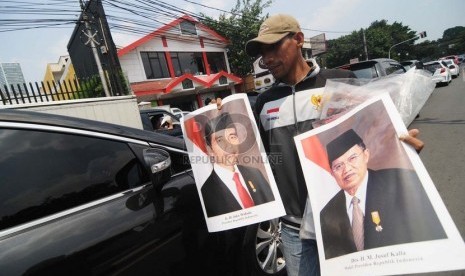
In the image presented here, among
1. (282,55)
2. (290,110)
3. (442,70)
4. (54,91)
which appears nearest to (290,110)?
(290,110)

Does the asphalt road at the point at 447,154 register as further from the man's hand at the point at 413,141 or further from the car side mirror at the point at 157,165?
the car side mirror at the point at 157,165

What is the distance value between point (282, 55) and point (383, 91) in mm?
540

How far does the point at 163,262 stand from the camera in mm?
1644

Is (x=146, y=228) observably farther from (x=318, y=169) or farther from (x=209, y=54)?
(x=209, y=54)

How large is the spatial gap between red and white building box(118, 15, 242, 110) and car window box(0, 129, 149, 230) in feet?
57.8

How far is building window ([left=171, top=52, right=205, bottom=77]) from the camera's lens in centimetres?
2305

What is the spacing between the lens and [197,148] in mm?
1655

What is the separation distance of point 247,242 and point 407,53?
3416 inches

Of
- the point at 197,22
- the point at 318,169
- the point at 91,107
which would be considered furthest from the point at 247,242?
the point at 197,22

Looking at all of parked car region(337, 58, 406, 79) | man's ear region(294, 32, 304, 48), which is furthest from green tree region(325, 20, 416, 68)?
man's ear region(294, 32, 304, 48)

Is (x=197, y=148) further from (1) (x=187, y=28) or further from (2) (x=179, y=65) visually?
(1) (x=187, y=28)

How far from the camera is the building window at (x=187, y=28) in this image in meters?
23.3

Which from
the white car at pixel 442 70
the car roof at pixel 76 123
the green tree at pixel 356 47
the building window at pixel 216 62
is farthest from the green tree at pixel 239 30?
the green tree at pixel 356 47

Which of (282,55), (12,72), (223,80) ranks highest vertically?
(12,72)
